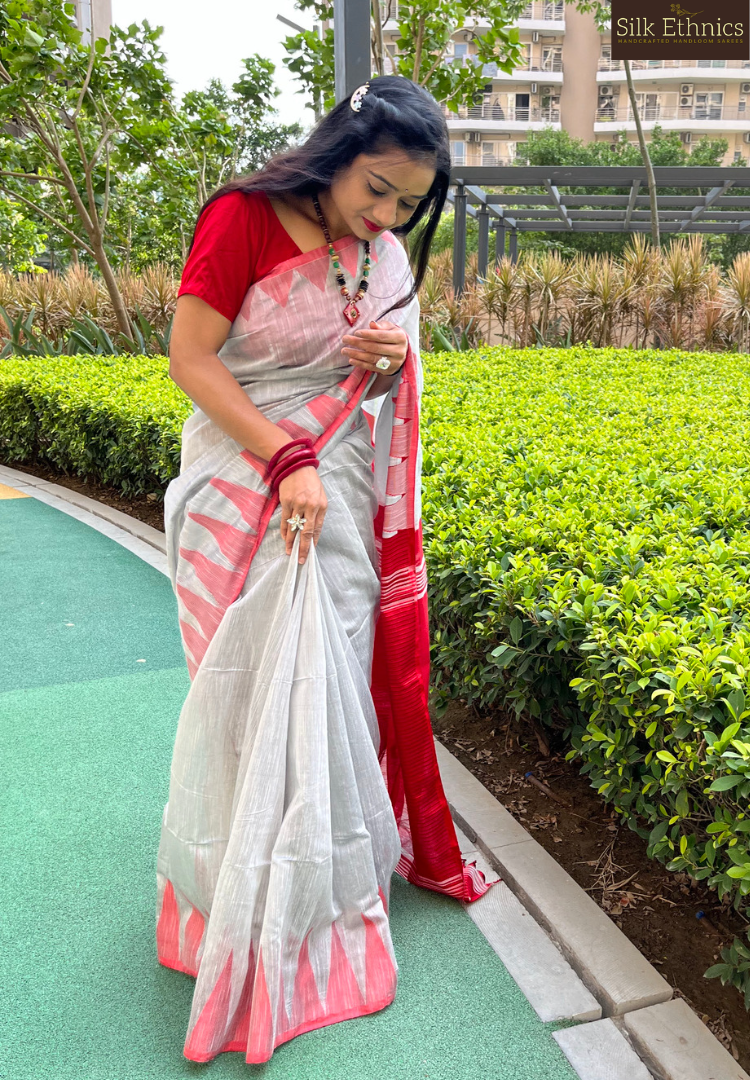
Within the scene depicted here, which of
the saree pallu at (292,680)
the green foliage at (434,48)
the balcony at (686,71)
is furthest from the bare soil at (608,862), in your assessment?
the balcony at (686,71)

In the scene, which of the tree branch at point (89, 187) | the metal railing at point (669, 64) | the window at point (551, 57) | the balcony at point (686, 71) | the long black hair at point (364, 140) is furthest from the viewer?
the window at point (551, 57)

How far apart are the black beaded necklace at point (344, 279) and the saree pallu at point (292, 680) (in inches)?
0.7

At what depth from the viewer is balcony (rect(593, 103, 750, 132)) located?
175 ft

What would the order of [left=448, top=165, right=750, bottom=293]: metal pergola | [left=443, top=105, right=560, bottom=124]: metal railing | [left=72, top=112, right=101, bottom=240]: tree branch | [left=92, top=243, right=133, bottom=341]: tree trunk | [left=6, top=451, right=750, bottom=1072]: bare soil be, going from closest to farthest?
[left=6, top=451, right=750, bottom=1072]: bare soil, [left=72, top=112, right=101, bottom=240]: tree branch, [left=92, top=243, right=133, bottom=341]: tree trunk, [left=448, top=165, right=750, bottom=293]: metal pergola, [left=443, top=105, right=560, bottom=124]: metal railing

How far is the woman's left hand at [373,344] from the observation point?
187 cm

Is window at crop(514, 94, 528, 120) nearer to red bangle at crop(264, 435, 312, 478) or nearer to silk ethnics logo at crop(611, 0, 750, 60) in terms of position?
silk ethnics logo at crop(611, 0, 750, 60)

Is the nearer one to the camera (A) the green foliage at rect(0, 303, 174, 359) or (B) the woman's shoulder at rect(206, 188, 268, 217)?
(B) the woman's shoulder at rect(206, 188, 268, 217)

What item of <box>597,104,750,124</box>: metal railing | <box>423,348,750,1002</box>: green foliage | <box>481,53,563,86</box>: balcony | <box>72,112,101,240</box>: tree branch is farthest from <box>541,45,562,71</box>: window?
<box>423,348,750,1002</box>: green foliage

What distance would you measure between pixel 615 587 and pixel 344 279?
1.16 metres

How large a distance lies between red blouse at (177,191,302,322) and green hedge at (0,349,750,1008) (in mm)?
1182

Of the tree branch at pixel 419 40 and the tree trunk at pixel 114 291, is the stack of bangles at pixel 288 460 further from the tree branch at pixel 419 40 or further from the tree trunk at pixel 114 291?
the tree trunk at pixel 114 291

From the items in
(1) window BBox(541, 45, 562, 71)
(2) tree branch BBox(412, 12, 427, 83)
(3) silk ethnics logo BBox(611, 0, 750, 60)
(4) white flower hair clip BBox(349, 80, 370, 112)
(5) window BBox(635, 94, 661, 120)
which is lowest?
(4) white flower hair clip BBox(349, 80, 370, 112)

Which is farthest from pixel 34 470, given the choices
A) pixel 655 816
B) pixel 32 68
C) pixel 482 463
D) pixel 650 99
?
pixel 650 99

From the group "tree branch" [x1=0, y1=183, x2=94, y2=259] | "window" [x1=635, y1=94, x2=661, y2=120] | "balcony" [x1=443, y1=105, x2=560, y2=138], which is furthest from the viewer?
"balcony" [x1=443, y1=105, x2=560, y2=138]
